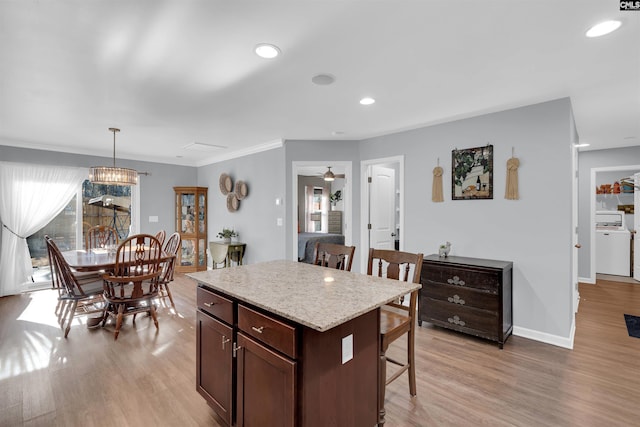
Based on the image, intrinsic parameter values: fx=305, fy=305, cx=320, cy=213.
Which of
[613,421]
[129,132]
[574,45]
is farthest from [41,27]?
[613,421]

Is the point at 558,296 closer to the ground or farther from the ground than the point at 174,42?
closer to the ground

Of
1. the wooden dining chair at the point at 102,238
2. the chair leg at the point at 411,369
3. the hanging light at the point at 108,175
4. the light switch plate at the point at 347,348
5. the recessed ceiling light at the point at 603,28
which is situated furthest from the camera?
the wooden dining chair at the point at 102,238

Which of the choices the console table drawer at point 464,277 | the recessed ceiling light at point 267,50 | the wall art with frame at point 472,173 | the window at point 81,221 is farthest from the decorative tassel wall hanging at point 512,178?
the window at point 81,221

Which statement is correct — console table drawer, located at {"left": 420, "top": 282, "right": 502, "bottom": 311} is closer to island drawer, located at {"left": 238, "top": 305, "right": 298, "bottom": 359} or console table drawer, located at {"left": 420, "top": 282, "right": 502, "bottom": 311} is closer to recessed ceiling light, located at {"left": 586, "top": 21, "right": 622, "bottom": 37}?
recessed ceiling light, located at {"left": 586, "top": 21, "right": 622, "bottom": 37}

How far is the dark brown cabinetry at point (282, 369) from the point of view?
1.30m

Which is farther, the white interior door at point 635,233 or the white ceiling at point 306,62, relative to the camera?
the white interior door at point 635,233

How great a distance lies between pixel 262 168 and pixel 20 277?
13.5 feet

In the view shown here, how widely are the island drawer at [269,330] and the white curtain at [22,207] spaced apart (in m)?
5.30

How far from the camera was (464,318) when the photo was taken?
10.1ft

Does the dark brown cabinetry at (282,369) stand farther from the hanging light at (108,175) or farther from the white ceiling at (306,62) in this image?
the hanging light at (108,175)

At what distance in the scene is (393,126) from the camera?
394 centimetres

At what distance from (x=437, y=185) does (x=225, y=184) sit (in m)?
3.90

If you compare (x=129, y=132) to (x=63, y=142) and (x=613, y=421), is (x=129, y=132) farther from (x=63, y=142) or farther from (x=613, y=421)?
(x=613, y=421)

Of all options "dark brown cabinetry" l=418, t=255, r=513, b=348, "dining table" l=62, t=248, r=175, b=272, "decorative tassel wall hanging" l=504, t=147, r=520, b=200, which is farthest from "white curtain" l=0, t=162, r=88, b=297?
"decorative tassel wall hanging" l=504, t=147, r=520, b=200
